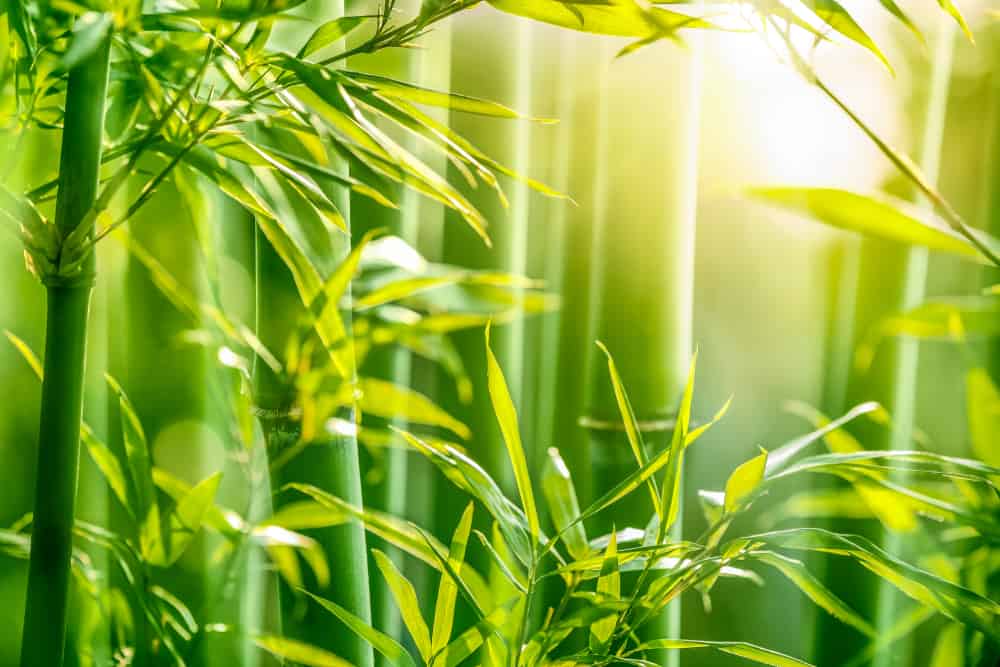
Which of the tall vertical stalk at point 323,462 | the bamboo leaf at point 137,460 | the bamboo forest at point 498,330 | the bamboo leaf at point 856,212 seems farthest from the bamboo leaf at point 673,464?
the bamboo leaf at point 137,460

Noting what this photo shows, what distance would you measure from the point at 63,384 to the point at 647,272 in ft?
1.35

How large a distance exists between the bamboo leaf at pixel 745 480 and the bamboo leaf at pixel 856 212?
0.13 m

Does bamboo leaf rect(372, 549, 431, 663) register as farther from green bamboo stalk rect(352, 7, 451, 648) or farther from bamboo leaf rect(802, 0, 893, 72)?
bamboo leaf rect(802, 0, 893, 72)

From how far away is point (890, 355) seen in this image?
2.65 ft

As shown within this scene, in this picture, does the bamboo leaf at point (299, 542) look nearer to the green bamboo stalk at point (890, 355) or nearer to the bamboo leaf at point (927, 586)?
the bamboo leaf at point (927, 586)

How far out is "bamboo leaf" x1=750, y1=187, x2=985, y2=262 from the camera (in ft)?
1.08

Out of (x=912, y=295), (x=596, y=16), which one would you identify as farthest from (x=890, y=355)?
(x=596, y=16)

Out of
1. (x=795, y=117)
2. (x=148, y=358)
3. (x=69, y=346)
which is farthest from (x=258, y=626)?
(x=795, y=117)

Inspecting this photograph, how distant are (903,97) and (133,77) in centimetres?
71

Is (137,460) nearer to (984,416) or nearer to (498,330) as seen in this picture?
(498,330)

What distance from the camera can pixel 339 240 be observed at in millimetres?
543

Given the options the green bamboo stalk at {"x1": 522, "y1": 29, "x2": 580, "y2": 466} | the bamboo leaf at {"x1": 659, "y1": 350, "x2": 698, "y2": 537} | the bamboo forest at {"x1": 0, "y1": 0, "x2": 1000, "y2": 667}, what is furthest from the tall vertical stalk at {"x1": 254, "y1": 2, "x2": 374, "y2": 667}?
the green bamboo stalk at {"x1": 522, "y1": 29, "x2": 580, "y2": 466}

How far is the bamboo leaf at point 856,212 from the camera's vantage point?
33cm

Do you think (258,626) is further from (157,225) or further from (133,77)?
(133,77)
